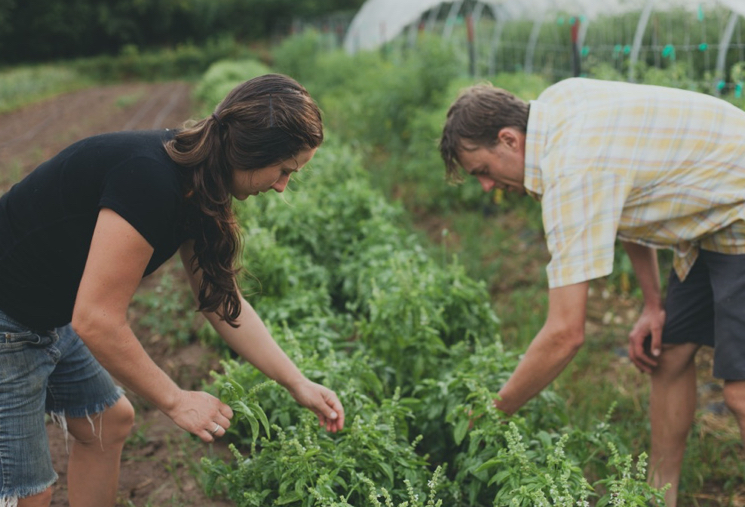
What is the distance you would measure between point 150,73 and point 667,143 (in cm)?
3118

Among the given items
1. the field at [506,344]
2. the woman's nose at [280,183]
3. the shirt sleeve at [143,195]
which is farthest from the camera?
the field at [506,344]

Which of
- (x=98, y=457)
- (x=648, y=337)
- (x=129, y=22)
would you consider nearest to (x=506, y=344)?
(x=648, y=337)

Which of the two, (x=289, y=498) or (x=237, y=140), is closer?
(x=237, y=140)

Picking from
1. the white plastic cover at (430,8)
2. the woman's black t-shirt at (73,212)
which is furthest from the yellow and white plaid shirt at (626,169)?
the white plastic cover at (430,8)

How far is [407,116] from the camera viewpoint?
847 centimetres

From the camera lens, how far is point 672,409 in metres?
2.88

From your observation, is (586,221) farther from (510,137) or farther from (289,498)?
(289,498)

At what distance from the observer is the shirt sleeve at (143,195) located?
1.71 metres

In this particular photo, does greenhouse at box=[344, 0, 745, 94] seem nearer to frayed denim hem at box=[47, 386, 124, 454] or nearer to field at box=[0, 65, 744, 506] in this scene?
field at box=[0, 65, 744, 506]

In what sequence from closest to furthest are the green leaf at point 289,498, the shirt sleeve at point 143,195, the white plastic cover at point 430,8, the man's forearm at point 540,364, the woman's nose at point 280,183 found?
1. the shirt sleeve at point 143,195
2. the woman's nose at point 280,183
3. the green leaf at point 289,498
4. the man's forearm at point 540,364
5. the white plastic cover at point 430,8

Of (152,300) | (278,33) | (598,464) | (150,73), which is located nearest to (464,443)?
(598,464)

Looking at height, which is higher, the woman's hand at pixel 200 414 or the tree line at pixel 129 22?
the woman's hand at pixel 200 414

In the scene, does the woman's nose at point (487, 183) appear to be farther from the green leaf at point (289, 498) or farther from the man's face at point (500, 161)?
the green leaf at point (289, 498)

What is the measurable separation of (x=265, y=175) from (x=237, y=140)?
14cm
